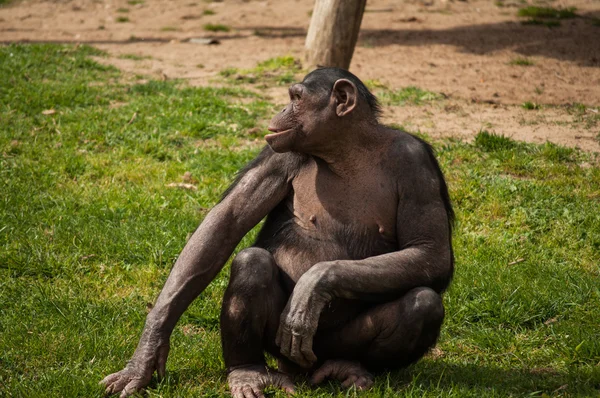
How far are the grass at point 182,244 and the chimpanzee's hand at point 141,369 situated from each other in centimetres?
9

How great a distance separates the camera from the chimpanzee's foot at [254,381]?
422cm

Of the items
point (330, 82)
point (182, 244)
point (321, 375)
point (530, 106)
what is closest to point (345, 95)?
point (330, 82)

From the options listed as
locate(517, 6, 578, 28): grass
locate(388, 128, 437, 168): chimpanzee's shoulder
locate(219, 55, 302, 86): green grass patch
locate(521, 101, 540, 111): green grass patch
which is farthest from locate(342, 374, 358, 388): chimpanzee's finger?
locate(517, 6, 578, 28): grass

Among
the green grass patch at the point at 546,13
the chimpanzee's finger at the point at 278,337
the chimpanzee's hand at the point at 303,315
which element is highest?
the green grass patch at the point at 546,13

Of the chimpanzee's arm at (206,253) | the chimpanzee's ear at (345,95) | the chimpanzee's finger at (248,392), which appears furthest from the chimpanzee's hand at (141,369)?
the chimpanzee's ear at (345,95)

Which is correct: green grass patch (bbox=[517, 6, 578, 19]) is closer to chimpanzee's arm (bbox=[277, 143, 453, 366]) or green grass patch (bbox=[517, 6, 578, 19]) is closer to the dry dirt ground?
the dry dirt ground

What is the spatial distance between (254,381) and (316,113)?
1444 millimetres

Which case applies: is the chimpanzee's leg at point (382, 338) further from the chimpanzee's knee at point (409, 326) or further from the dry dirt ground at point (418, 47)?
the dry dirt ground at point (418, 47)

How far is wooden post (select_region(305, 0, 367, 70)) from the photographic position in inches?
389

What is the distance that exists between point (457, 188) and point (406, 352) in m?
3.24

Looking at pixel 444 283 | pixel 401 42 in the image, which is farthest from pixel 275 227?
pixel 401 42

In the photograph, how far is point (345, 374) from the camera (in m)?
4.34

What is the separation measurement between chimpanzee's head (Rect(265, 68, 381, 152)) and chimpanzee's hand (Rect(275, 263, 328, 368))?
A: 715 millimetres

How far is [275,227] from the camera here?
475 cm
